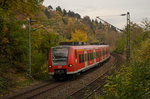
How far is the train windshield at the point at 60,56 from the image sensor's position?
15.4 m

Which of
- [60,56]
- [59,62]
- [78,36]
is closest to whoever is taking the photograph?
[59,62]

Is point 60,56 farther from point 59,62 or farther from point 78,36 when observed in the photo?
point 78,36

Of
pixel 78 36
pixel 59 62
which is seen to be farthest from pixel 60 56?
pixel 78 36

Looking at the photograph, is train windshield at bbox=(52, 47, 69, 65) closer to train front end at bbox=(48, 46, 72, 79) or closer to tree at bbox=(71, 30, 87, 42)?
train front end at bbox=(48, 46, 72, 79)

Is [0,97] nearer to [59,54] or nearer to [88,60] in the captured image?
[59,54]

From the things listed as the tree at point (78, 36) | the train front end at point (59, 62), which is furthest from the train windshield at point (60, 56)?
the tree at point (78, 36)

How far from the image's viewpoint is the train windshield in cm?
1539

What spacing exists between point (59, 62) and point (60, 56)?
0.49 m

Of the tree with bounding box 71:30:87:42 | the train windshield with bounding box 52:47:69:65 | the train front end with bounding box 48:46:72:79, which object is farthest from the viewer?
the tree with bounding box 71:30:87:42

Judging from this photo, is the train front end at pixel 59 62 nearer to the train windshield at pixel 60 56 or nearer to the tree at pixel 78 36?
the train windshield at pixel 60 56

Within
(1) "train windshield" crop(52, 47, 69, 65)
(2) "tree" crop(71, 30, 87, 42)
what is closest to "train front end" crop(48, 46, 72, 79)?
(1) "train windshield" crop(52, 47, 69, 65)

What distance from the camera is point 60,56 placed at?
15562 millimetres

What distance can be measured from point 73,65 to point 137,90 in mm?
10152

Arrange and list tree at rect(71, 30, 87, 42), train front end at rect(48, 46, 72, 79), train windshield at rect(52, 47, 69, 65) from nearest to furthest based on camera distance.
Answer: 1. train front end at rect(48, 46, 72, 79)
2. train windshield at rect(52, 47, 69, 65)
3. tree at rect(71, 30, 87, 42)
